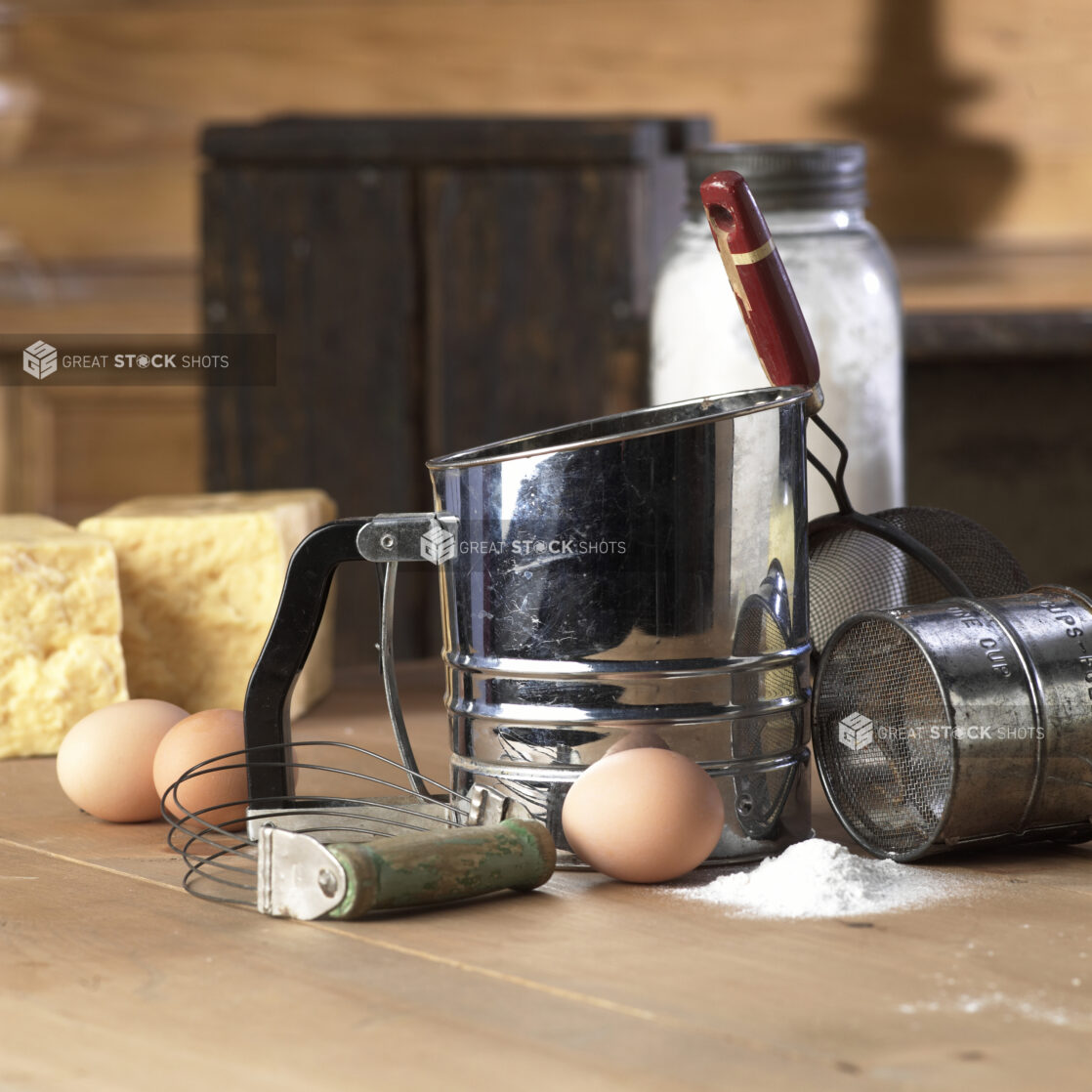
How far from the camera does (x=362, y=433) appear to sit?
6.04 feet

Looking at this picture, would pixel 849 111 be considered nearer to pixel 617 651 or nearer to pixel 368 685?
pixel 368 685

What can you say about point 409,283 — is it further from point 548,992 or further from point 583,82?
point 548,992

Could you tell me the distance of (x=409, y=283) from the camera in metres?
1.84

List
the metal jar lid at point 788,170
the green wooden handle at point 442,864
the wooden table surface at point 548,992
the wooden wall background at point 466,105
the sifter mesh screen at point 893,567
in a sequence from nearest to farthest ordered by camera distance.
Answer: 1. the wooden table surface at point 548,992
2. the green wooden handle at point 442,864
3. the sifter mesh screen at point 893,567
4. the metal jar lid at point 788,170
5. the wooden wall background at point 466,105

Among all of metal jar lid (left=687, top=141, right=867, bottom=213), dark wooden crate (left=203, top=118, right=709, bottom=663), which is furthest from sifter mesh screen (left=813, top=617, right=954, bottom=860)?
dark wooden crate (left=203, top=118, right=709, bottom=663)

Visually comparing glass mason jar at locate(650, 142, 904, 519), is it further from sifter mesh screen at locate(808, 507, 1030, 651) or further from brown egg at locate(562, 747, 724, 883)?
brown egg at locate(562, 747, 724, 883)

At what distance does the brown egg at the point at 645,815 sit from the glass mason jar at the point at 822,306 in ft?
1.18

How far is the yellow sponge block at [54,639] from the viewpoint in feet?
2.92

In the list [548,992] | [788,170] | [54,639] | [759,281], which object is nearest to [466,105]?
[788,170]

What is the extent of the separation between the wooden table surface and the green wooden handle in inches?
0.4

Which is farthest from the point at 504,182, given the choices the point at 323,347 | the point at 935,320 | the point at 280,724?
the point at 280,724

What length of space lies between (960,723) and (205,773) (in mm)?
323

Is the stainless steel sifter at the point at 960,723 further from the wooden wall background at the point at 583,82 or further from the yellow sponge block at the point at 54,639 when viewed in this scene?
the wooden wall background at the point at 583,82

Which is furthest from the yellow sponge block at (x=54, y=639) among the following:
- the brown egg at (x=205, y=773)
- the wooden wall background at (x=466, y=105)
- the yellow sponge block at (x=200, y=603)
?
the wooden wall background at (x=466, y=105)
